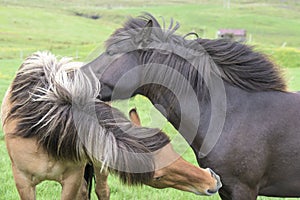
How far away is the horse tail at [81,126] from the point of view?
3406mm

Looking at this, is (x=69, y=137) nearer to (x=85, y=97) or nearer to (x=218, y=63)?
(x=85, y=97)

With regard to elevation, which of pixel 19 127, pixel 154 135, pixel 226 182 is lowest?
pixel 226 182

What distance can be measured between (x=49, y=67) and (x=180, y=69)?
130 centimetres

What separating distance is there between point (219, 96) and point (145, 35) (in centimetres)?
88

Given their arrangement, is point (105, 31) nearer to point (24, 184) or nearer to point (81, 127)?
point (24, 184)

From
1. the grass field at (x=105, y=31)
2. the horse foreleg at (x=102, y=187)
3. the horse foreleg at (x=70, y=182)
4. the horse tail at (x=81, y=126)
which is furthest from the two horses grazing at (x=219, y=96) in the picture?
the horse foreleg at (x=102, y=187)

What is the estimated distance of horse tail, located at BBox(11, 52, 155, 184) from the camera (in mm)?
3406

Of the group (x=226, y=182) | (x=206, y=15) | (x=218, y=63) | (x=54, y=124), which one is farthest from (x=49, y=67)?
(x=206, y=15)

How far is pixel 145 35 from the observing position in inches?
173

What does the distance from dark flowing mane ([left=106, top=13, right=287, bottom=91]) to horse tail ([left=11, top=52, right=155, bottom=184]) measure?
0.54 m

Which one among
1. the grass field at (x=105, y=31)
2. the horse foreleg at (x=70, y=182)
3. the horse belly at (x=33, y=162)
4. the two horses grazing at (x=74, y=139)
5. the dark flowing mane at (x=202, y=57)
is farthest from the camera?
the grass field at (x=105, y=31)

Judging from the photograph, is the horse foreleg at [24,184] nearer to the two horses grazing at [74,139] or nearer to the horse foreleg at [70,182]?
A: the two horses grazing at [74,139]

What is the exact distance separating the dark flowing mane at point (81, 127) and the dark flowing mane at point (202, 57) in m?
0.56

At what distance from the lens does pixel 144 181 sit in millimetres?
3391
